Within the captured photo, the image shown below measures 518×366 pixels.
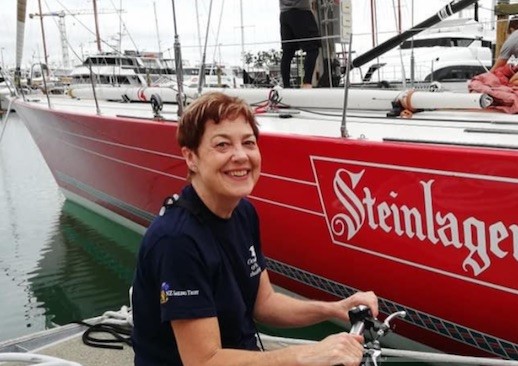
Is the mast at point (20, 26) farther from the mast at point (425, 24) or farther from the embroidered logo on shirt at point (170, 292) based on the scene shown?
the embroidered logo on shirt at point (170, 292)

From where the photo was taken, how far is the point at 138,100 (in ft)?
21.0

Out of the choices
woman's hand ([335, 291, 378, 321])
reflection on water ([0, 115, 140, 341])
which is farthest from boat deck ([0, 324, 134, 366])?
woman's hand ([335, 291, 378, 321])

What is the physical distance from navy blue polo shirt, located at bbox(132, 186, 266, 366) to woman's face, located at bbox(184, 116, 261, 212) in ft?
0.17

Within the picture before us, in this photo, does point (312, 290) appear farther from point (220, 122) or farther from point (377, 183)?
point (220, 122)

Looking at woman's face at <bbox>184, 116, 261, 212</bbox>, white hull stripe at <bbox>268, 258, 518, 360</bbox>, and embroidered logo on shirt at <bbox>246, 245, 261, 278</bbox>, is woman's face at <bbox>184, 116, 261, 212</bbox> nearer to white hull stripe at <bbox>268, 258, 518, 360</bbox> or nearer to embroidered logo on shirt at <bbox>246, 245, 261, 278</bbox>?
embroidered logo on shirt at <bbox>246, 245, 261, 278</bbox>

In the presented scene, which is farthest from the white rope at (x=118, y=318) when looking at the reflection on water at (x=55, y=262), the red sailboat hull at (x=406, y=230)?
the reflection on water at (x=55, y=262)

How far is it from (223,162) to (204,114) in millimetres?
144

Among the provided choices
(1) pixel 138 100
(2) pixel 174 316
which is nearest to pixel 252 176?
(2) pixel 174 316

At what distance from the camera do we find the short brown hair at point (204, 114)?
1544 mm

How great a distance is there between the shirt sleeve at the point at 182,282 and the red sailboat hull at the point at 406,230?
1411 mm

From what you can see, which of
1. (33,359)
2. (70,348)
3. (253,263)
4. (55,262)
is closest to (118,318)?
(70,348)

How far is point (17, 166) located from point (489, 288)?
10.5 meters

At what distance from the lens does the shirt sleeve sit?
4.63 feet

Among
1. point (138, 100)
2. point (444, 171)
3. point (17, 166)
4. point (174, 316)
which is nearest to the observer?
point (174, 316)
